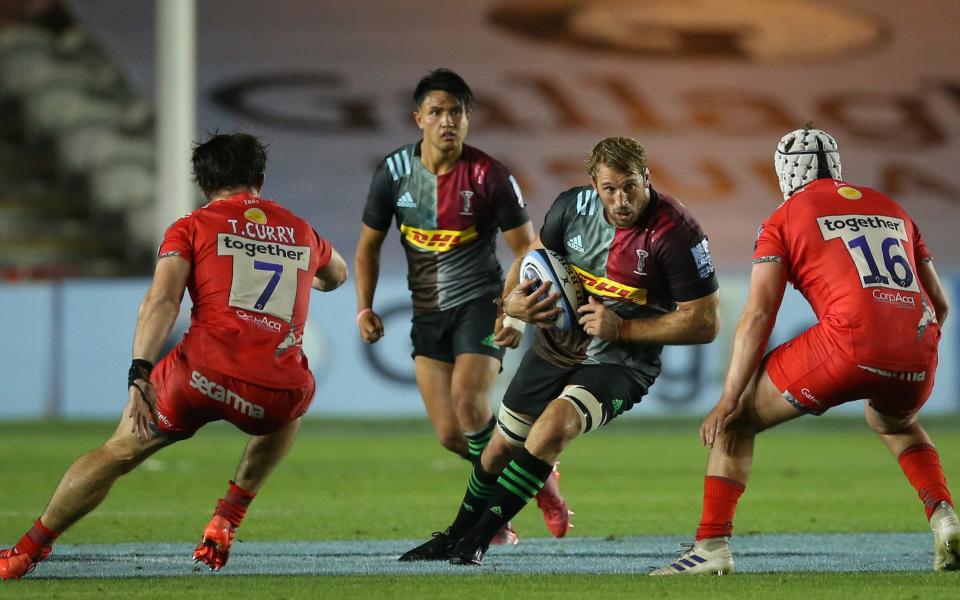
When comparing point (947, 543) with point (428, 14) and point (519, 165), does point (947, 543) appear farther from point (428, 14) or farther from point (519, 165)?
point (428, 14)

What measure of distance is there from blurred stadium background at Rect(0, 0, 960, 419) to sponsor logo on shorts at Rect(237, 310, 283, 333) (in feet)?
52.2

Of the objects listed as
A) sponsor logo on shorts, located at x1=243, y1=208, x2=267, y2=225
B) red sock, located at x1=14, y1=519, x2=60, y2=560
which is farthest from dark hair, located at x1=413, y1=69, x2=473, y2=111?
red sock, located at x1=14, y1=519, x2=60, y2=560

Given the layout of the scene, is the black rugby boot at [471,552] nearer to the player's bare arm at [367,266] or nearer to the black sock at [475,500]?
the black sock at [475,500]

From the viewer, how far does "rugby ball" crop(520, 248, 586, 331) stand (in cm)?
652

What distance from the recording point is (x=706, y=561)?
609 cm

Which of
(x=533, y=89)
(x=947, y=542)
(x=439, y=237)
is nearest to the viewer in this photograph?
(x=947, y=542)

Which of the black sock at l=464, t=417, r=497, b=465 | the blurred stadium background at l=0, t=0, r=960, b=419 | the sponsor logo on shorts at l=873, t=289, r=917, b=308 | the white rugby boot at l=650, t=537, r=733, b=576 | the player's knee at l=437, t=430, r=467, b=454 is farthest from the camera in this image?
the blurred stadium background at l=0, t=0, r=960, b=419

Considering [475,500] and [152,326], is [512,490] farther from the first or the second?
[152,326]

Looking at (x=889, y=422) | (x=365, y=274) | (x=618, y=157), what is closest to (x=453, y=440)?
(x=365, y=274)

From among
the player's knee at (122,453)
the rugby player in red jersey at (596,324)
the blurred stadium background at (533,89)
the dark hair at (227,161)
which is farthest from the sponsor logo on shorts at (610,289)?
the blurred stadium background at (533,89)

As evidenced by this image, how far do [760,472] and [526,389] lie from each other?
5109mm

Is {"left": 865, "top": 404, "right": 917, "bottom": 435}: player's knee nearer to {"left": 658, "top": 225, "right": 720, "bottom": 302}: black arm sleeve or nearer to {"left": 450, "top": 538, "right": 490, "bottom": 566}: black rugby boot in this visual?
{"left": 658, "top": 225, "right": 720, "bottom": 302}: black arm sleeve

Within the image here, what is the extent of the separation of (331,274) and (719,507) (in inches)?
76.3

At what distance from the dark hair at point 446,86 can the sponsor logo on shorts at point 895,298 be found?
2.52 meters
